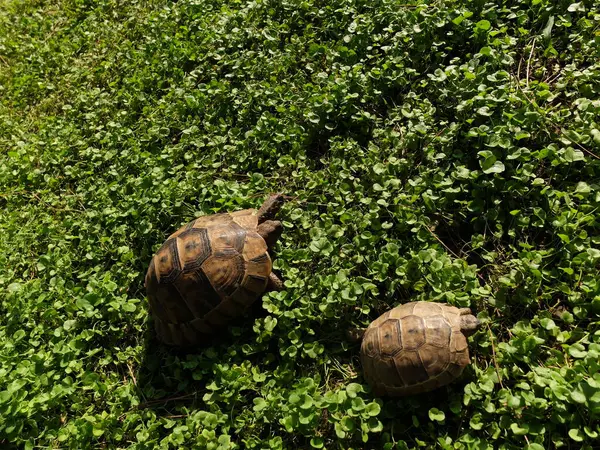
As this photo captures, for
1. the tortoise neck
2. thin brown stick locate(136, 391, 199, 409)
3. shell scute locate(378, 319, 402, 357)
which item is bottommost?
thin brown stick locate(136, 391, 199, 409)

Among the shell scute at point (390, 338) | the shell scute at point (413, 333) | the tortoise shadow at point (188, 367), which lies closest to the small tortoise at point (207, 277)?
the tortoise shadow at point (188, 367)

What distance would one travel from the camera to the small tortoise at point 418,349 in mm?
2344

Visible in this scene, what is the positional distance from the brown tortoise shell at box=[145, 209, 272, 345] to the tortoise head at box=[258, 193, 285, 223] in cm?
17

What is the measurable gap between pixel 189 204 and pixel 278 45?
191 centimetres

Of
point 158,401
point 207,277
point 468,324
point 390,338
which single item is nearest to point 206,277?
point 207,277

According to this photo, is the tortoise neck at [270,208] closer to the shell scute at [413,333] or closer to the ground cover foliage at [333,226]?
the ground cover foliage at [333,226]

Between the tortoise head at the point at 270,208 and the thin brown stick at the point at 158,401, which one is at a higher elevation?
the tortoise head at the point at 270,208

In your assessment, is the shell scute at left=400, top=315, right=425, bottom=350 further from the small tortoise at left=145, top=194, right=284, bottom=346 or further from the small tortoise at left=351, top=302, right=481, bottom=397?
the small tortoise at left=145, top=194, right=284, bottom=346

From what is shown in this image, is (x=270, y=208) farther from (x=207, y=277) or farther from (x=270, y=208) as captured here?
(x=207, y=277)

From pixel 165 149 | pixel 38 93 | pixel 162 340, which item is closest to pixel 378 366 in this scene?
pixel 162 340

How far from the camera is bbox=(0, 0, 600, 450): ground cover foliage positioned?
256cm

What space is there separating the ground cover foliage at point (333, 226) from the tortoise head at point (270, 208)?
14 centimetres

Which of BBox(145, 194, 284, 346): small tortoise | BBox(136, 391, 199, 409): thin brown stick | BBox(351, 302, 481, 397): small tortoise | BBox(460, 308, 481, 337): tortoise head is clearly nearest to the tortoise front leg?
BBox(145, 194, 284, 346): small tortoise

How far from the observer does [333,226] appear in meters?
3.19
